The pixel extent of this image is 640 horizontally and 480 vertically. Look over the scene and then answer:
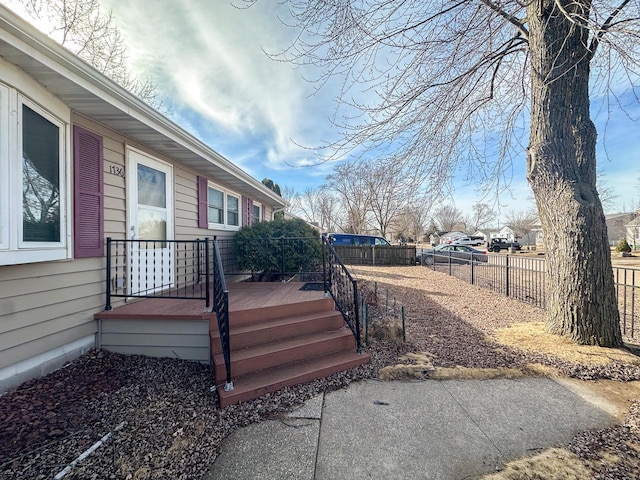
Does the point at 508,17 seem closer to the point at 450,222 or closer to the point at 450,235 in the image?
the point at 450,222

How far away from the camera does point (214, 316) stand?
322cm

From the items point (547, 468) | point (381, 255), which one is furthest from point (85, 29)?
point (381, 255)

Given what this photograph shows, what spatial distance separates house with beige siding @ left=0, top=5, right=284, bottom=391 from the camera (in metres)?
2.32

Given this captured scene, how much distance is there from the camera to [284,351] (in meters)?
3.03

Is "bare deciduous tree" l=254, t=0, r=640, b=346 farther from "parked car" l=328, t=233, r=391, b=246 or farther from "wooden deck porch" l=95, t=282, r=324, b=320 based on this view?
"parked car" l=328, t=233, r=391, b=246

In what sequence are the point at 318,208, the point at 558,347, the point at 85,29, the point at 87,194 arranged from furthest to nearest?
1. the point at 318,208
2. the point at 85,29
3. the point at 558,347
4. the point at 87,194

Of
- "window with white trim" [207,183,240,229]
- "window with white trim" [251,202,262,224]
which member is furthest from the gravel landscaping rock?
"window with white trim" [251,202,262,224]

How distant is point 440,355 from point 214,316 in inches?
Result: 114

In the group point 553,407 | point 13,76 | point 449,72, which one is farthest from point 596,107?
point 13,76

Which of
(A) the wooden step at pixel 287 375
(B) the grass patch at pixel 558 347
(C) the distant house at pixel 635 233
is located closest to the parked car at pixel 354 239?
(B) the grass patch at pixel 558 347

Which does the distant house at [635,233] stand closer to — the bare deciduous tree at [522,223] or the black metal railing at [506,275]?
the bare deciduous tree at [522,223]

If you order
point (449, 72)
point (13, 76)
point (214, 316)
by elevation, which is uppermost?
point (449, 72)

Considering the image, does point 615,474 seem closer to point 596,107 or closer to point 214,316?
point 214,316

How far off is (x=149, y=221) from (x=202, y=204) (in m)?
1.42
